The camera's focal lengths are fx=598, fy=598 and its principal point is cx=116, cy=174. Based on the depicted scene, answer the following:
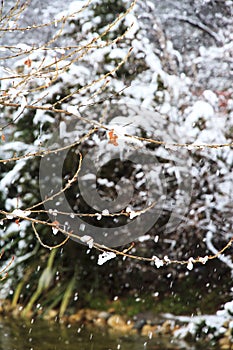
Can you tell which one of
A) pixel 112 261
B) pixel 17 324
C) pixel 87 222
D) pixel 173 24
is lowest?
pixel 17 324

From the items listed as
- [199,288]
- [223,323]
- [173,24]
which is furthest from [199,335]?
[173,24]

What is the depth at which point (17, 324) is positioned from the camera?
5.04 metres

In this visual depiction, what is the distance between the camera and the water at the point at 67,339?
14.8 ft

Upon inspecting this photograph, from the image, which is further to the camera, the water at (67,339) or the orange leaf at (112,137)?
the water at (67,339)

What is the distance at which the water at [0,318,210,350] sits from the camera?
4.52 metres

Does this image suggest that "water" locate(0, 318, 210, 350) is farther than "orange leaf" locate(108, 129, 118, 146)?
Yes

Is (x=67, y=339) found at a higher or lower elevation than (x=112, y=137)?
lower

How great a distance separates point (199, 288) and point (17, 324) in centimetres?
162

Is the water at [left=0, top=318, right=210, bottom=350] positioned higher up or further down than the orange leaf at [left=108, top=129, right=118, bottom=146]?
further down

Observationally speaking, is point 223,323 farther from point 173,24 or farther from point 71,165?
point 173,24

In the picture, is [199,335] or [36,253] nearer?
[199,335]

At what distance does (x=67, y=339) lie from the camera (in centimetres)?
472

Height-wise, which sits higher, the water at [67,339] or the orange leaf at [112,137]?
the orange leaf at [112,137]

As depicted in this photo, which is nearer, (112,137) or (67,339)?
(112,137)
